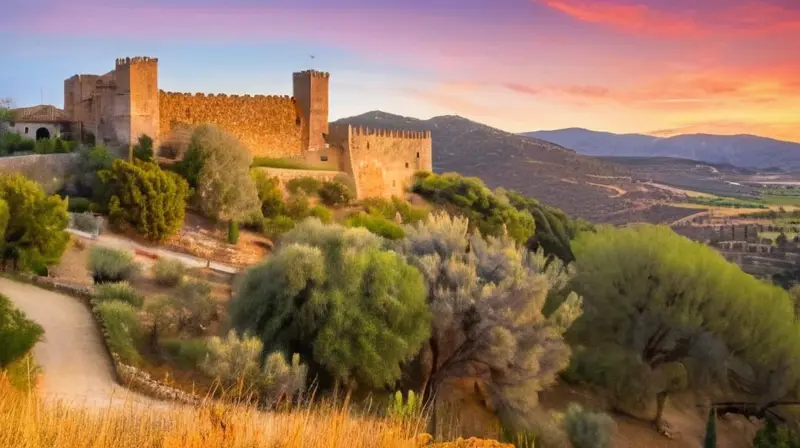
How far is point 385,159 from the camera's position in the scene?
33438mm

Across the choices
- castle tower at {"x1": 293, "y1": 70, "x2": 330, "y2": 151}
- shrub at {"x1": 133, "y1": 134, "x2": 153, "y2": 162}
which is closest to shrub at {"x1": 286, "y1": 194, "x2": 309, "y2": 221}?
castle tower at {"x1": 293, "y1": 70, "x2": 330, "y2": 151}

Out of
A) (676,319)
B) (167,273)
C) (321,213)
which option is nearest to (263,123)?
(321,213)

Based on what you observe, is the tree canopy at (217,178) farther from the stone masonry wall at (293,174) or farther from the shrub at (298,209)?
the stone masonry wall at (293,174)

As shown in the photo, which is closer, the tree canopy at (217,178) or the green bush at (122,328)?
the green bush at (122,328)

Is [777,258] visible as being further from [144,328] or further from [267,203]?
[144,328]

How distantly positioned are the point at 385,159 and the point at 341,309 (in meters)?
20.2

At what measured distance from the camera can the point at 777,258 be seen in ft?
136

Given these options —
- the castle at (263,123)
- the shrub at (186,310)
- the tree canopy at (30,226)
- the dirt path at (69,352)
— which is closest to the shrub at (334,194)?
the castle at (263,123)

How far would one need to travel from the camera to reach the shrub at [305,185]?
29.0m

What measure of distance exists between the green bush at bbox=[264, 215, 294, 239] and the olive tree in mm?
10914

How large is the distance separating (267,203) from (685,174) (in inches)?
2141

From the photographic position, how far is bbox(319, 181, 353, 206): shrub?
29.7 m

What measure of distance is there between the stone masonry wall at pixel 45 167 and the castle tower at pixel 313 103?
30.7ft

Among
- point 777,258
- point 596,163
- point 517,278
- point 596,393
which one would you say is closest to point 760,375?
point 596,393
